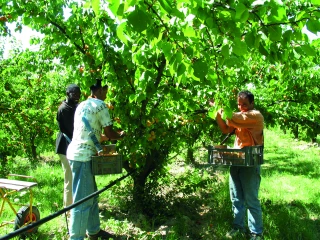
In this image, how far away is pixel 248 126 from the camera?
359cm

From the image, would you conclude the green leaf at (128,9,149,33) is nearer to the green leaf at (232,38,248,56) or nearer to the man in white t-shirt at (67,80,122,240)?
the green leaf at (232,38,248,56)

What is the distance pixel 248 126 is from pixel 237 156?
1.24 ft

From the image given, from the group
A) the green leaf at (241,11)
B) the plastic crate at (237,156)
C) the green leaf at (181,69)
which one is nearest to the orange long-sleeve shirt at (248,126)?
the plastic crate at (237,156)

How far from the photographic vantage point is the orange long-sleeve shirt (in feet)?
11.5

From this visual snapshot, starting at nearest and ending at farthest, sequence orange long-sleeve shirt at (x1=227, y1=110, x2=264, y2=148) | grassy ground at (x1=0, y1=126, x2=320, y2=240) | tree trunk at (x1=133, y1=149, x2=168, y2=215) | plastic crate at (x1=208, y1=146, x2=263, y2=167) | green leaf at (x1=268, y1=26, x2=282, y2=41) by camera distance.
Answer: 1. green leaf at (x1=268, y1=26, x2=282, y2=41)
2. plastic crate at (x1=208, y1=146, x2=263, y2=167)
3. orange long-sleeve shirt at (x1=227, y1=110, x2=264, y2=148)
4. grassy ground at (x1=0, y1=126, x2=320, y2=240)
5. tree trunk at (x1=133, y1=149, x2=168, y2=215)

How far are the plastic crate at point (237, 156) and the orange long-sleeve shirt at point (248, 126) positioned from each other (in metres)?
0.24

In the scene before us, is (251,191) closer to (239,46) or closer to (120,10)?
(239,46)

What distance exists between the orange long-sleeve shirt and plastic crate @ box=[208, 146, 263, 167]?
9.3 inches

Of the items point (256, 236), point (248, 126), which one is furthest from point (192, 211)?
point (248, 126)

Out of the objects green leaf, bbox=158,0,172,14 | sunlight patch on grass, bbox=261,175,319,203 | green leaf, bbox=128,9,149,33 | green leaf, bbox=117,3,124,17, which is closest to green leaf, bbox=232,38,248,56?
green leaf, bbox=158,0,172,14

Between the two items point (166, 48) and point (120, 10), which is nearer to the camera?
point (120, 10)

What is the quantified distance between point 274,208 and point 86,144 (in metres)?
3.26

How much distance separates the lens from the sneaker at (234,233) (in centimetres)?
387

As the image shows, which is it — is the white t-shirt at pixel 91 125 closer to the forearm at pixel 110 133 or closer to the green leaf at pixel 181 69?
the forearm at pixel 110 133
